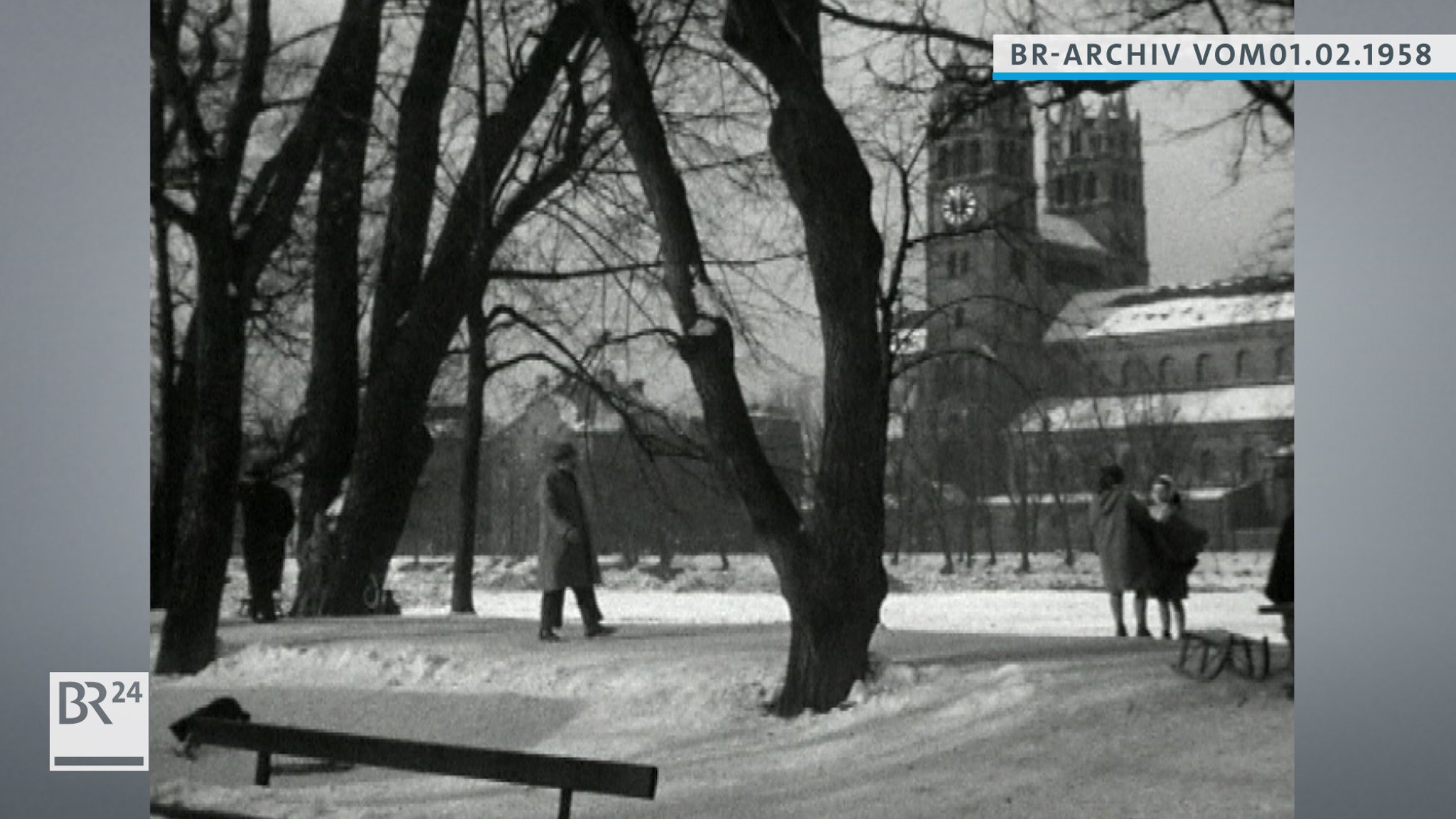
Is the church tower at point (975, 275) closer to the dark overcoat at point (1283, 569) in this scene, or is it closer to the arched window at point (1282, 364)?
the arched window at point (1282, 364)

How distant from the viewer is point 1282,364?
20.0 ft

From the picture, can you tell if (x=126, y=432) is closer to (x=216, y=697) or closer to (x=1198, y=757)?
(x=216, y=697)

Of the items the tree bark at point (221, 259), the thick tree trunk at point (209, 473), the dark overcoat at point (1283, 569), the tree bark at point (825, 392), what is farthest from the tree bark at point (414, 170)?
the dark overcoat at point (1283, 569)

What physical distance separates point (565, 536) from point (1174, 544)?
189cm

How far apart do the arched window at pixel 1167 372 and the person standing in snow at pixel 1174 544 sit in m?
0.27

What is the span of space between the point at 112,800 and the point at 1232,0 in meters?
4.40

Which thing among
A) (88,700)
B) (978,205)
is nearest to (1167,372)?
(978,205)

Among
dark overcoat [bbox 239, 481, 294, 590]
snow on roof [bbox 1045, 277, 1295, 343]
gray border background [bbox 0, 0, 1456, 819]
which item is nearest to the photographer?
gray border background [bbox 0, 0, 1456, 819]

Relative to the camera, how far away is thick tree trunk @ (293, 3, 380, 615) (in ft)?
24.0

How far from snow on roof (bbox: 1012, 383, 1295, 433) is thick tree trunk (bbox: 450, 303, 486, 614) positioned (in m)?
1.74

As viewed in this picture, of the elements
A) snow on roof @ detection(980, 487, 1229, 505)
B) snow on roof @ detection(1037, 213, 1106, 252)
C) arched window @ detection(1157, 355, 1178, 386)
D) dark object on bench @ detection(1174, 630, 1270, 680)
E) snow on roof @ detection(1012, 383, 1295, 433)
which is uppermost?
snow on roof @ detection(1037, 213, 1106, 252)

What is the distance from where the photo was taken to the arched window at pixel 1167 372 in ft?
20.4

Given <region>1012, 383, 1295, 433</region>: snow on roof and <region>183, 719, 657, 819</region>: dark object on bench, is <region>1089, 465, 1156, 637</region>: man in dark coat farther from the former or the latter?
<region>183, 719, 657, 819</region>: dark object on bench

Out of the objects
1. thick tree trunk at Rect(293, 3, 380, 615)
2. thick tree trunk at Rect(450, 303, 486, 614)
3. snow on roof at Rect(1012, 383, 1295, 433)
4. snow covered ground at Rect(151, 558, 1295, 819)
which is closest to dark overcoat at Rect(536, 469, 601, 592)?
snow covered ground at Rect(151, 558, 1295, 819)
